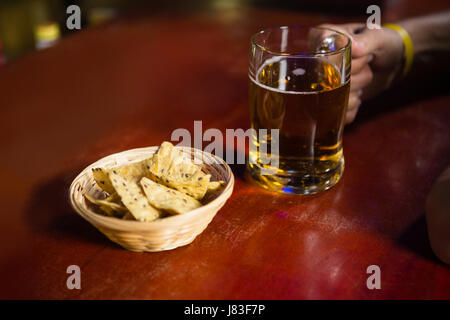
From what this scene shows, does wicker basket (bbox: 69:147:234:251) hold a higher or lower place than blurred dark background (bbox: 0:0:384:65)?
higher

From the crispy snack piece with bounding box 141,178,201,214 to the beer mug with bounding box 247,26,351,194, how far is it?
185 mm

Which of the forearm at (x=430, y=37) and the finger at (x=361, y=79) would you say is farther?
the forearm at (x=430, y=37)

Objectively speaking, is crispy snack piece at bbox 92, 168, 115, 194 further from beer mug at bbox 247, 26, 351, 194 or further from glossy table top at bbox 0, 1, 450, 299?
beer mug at bbox 247, 26, 351, 194

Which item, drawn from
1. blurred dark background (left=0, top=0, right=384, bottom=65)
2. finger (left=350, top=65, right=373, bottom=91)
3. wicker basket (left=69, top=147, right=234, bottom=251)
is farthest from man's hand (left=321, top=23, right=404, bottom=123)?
blurred dark background (left=0, top=0, right=384, bottom=65)

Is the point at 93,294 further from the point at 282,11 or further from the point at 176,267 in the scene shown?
the point at 282,11

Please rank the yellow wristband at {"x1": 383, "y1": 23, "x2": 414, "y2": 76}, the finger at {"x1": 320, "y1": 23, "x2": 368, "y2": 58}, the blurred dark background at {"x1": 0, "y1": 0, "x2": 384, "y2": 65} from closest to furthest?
1. the finger at {"x1": 320, "y1": 23, "x2": 368, "y2": 58}
2. the yellow wristband at {"x1": 383, "y1": 23, "x2": 414, "y2": 76}
3. the blurred dark background at {"x1": 0, "y1": 0, "x2": 384, "y2": 65}

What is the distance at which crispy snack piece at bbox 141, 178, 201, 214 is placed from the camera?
26.2 inches

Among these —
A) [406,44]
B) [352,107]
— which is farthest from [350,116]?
[406,44]

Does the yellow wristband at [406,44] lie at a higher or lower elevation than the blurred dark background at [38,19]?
higher

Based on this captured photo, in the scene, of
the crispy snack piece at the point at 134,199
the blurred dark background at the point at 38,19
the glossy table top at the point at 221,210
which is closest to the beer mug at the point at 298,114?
the glossy table top at the point at 221,210

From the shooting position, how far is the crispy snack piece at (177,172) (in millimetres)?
721

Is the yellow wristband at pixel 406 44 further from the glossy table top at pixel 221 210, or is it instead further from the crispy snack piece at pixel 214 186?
the crispy snack piece at pixel 214 186

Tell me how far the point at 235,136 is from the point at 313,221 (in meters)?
0.31

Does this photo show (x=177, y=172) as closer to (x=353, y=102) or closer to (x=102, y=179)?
(x=102, y=179)
